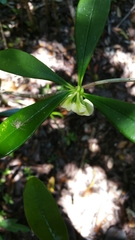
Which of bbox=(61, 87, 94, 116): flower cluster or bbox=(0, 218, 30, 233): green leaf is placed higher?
bbox=(61, 87, 94, 116): flower cluster

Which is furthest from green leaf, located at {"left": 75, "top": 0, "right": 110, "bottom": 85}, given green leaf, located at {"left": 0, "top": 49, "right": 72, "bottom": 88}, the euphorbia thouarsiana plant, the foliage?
the foliage

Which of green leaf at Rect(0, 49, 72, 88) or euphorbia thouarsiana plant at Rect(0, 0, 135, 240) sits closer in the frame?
euphorbia thouarsiana plant at Rect(0, 0, 135, 240)

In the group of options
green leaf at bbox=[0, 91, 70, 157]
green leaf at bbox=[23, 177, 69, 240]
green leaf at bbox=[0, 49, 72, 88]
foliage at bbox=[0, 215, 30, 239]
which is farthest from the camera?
foliage at bbox=[0, 215, 30, 239]

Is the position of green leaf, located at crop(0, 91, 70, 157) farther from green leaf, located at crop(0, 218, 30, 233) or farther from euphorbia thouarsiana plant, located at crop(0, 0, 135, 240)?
green leaf, located at crop(0, 218, 30, 233)

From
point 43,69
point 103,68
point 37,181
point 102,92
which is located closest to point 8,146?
point 43,69

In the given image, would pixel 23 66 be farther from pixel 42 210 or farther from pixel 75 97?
pixel 42 210

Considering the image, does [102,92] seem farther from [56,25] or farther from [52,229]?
[52,229]

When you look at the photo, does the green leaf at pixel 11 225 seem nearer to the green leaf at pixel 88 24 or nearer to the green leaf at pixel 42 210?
the green leaf at pixel 42 210

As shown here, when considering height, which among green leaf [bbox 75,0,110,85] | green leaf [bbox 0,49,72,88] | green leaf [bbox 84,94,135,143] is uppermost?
green leaf [bbox 75,0,110,85]
